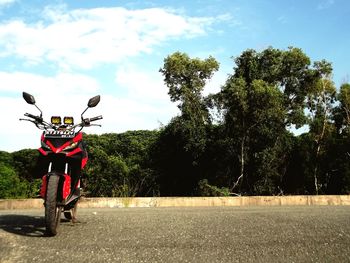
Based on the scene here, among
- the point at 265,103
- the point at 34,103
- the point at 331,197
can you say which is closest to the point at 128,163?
the point at 265,103

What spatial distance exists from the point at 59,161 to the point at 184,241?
2002 millimetres

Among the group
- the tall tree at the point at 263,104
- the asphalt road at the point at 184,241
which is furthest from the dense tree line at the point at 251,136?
the asphalt road at the point at 184,241

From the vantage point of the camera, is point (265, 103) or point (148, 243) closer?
point (148, 243)

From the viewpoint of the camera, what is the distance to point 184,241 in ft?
15.5

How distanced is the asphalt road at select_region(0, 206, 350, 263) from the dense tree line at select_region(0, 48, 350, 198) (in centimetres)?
1883

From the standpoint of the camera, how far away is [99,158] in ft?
104

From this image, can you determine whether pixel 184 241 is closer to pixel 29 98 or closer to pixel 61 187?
pixel 61 187

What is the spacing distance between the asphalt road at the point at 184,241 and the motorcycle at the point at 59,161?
0.37 m

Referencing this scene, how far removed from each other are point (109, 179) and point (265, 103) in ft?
39.5

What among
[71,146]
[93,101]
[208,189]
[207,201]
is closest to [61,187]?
[71,146]

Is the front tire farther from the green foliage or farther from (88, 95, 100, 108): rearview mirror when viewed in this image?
the green foliage

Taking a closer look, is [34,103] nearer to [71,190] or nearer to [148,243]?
[71,190]

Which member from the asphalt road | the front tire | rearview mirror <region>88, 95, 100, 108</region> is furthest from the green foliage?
the front tire

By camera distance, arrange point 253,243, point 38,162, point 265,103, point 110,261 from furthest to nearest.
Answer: point 265,103 → point 38,162 → point 253,243 → point 110,261
